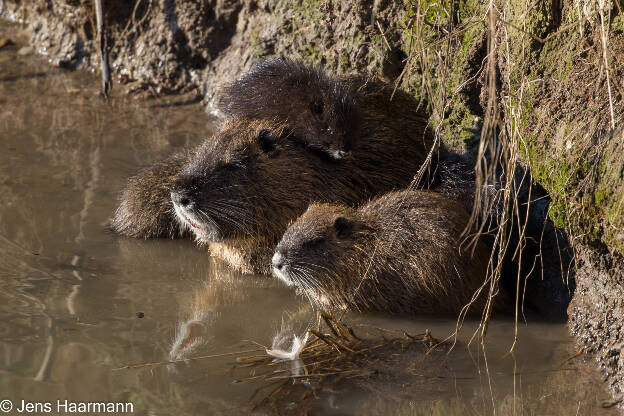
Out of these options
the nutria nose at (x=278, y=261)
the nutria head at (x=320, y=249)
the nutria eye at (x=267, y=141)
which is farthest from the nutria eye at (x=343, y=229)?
the nutria eye at (x=267, y=141)

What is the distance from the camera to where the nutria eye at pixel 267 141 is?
5094mm

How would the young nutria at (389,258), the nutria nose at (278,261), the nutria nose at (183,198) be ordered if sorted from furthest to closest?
the nutria nose at (183,198)
the nutria nose at (278,261)
the young nutria at (389,258)

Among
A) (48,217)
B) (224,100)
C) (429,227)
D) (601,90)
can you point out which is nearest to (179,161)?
(224,100)

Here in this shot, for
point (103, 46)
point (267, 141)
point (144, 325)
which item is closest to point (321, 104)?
point (267, 141)

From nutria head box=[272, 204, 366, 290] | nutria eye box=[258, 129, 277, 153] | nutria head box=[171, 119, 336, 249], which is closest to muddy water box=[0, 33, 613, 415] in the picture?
nutria head box=[272, 204, 366, 290]

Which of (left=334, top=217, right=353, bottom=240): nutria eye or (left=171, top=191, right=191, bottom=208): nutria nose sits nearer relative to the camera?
(left=334, top=217, right=353, bottom=240): nutria eye

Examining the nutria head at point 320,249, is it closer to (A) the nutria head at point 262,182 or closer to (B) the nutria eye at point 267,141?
(A) the nutria head at point 262,182

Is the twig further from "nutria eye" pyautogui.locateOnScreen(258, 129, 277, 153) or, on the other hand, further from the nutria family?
"nutria eye" pyautogui.locateOnScreen(258, 129, 277, 153)

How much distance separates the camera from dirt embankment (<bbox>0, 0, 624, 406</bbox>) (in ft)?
13.1

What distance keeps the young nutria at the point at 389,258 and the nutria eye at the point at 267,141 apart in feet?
1.74

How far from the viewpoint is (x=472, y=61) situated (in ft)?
17.3

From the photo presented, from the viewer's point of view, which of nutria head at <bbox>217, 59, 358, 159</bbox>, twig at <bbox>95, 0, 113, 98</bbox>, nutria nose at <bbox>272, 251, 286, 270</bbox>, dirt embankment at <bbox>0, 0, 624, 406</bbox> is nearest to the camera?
dirt embankment at <bbox>0, 0, 624, 406</bbox>

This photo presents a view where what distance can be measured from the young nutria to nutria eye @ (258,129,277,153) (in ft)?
1.74

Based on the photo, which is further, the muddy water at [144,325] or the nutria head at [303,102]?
the nutria head at [303,102]
